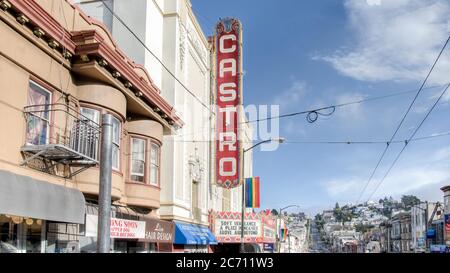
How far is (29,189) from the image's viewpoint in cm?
1019

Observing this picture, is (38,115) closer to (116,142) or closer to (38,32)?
(38,32)

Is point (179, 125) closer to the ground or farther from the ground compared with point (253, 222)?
farther from the ground

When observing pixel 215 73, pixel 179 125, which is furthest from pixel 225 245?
pixel 179 125

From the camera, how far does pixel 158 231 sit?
18.2m

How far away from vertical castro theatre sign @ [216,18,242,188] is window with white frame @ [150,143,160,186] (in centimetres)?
1059

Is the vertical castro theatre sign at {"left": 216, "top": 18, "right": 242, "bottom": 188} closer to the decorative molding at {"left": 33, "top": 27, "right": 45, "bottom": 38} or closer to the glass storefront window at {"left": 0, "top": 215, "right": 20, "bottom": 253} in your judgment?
the decorative molding at {"left": 33, "top": 27, "right": 45, "bottom": 38}

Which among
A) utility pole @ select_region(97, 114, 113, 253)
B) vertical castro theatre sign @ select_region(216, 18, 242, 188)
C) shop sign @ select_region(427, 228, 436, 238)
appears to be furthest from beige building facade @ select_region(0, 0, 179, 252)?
shop sign @ select_region(427, 228, 436, 238)

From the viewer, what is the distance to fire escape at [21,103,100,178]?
11305mm

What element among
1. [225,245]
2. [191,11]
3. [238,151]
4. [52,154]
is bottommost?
[225,245]

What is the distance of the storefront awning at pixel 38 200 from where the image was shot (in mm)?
9406
